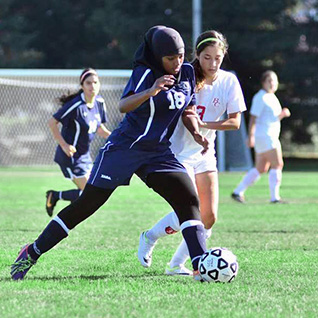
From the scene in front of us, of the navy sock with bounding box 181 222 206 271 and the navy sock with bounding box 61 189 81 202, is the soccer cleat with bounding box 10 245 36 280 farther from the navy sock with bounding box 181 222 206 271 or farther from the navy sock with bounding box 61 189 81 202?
the navy sock with bounding box 61 189 81 202

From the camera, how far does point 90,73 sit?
984 cm

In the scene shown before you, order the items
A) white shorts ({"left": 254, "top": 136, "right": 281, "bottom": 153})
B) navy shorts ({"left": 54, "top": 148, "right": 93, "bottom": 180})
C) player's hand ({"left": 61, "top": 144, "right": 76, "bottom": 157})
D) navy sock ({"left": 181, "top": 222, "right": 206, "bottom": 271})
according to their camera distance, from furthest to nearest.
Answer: white shorts ({"left": 254, "top": 136, "right": 281, "bottom": 153}) < navy shorts ({"left": 54, "top": 148, "right": 93, "bottom": 180}) < player's hand ({"left": 61, "top": 144, "right": 76, "bottom": 157}) < navy sock ({"left": 181, "top": 222, "right": 206, "bottom": 271})


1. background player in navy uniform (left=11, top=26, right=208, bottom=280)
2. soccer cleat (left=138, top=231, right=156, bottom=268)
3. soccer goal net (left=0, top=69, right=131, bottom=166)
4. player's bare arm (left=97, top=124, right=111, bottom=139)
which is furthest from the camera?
soccer goal net (left=0, top=69, right=131, bottom=166)

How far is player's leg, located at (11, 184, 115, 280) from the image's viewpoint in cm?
583

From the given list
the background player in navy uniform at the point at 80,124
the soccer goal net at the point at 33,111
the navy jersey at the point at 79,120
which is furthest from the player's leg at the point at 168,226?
the soccer goal net at the point at 33,111

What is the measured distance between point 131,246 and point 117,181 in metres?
2.42

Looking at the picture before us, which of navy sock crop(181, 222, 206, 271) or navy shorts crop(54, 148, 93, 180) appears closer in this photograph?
navy sock crop(181, 222, 206, 271)

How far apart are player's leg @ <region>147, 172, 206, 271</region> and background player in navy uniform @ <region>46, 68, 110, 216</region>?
3.95 metres

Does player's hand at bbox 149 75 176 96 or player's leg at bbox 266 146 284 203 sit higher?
player's hand at bbox 149 75 176 96

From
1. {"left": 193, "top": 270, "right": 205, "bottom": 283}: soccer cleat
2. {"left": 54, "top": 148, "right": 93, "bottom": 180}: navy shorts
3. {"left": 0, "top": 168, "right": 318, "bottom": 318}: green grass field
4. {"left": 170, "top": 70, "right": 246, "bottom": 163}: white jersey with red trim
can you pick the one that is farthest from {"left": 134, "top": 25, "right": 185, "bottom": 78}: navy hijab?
{"left": 54, "top": 148, "right": 93, "bottom": 180}: navy shorts

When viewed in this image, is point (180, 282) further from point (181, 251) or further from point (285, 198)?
point (285, 198)

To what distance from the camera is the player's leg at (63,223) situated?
583 centimetres

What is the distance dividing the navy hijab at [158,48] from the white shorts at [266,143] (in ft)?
25.1

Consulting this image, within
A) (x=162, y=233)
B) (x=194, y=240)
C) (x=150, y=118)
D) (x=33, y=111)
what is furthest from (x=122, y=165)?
(x=33, y=111)
